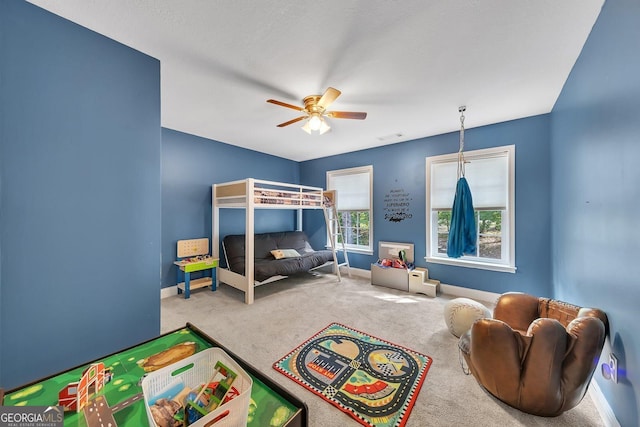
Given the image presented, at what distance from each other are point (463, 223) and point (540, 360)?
2005mm

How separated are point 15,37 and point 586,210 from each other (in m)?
4.03

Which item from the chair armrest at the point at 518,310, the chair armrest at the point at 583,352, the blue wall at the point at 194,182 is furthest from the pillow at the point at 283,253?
the chair armrest at the point at 583,352

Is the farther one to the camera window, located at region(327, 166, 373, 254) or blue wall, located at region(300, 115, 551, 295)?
window, located at region(327, 166, 373, 254)

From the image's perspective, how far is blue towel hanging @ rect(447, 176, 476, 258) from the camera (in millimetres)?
3117

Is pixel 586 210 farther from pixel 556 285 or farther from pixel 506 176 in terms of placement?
pixel 506 176

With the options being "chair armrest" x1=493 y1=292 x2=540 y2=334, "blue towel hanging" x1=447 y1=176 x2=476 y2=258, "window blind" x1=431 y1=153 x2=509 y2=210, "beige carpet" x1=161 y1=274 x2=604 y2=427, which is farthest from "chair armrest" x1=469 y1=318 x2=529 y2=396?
"window blind" x1=431 y1=153 x2=509 y2=210

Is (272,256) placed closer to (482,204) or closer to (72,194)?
(72,194)

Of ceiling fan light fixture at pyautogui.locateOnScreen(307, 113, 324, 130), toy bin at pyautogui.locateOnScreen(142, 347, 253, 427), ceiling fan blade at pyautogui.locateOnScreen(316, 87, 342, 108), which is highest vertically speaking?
ceiling fan blade at pyautogui.locateOnScreen(316, 87, 342, 108)

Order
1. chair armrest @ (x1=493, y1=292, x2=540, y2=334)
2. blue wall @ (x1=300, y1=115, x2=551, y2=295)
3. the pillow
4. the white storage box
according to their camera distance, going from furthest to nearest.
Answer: the pillow → the white storage box → blue wall @ (x1=300, y1=115, x2=551, y2=295) → chair armrest @ (x1=493, y1=292, x2=540, y2=334)

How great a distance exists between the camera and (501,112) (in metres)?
2.92

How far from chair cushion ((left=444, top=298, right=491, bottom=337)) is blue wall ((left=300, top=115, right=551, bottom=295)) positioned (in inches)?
50.7

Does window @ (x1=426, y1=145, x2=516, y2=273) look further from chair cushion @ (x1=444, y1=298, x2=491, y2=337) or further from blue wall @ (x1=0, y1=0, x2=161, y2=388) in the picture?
blue wall @ (x1=0, y1=0, x2=161, y2=388)

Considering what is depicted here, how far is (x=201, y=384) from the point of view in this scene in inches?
34.1

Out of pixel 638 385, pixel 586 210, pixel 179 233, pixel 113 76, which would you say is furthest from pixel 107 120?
pixel 586 210
